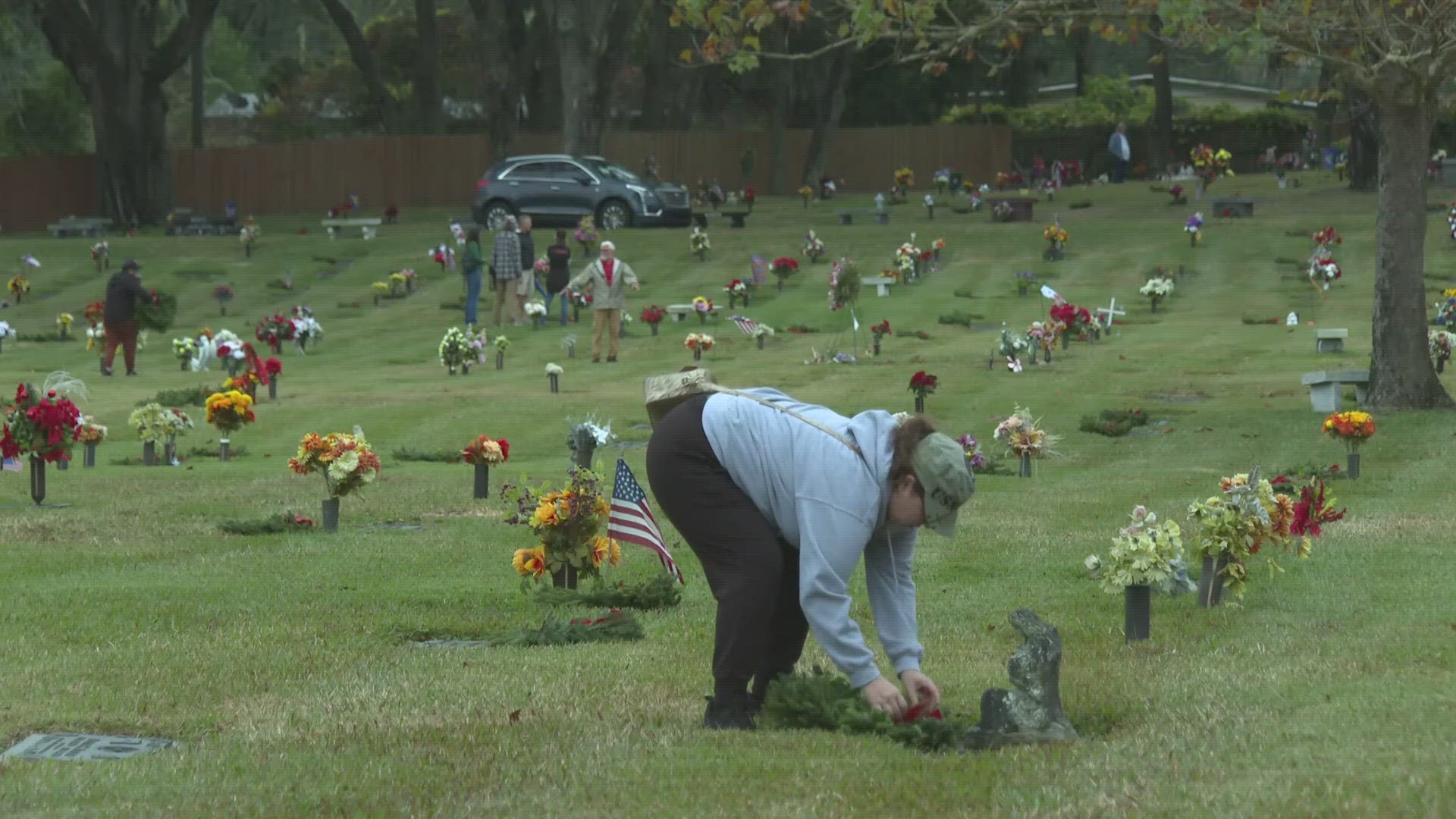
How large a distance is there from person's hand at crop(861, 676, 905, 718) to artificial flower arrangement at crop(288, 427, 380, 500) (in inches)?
302

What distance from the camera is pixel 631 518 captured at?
31.0 feet

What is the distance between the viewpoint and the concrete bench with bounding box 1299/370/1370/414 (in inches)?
899

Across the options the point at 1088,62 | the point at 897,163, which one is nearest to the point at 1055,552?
the point at 897,163

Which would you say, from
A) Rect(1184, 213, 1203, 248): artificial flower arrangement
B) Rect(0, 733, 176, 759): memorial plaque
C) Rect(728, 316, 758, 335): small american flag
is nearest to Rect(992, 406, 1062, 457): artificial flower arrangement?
Rect(0, 733, 176, 759): memorial plaque

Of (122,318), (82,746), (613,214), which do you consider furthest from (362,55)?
(82,746)

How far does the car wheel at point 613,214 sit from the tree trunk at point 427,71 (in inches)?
505

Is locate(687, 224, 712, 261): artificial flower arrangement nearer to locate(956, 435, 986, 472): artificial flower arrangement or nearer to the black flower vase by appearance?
locate(956, 435, 986, 472): artificial flower arrangement

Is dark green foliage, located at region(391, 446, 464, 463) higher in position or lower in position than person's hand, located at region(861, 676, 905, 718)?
lower

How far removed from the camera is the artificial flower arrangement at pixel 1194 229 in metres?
45.4

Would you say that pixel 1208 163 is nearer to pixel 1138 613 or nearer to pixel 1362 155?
pixel 1362 155

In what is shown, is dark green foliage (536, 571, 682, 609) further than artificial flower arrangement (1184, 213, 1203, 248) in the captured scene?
No

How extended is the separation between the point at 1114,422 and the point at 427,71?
156ft

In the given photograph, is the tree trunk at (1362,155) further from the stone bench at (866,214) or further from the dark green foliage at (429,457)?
the dark green foliage at (429,457)

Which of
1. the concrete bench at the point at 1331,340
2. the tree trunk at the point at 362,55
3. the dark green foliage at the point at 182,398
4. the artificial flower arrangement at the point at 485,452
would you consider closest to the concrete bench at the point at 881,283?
the concrete bench at the point at 1331,340
